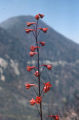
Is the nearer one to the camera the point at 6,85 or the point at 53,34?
the point at 6,85

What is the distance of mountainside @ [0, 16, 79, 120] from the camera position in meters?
44.0

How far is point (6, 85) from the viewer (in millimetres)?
52094

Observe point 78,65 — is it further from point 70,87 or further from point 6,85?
point 6,85

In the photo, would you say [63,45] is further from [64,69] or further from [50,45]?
[64,69]

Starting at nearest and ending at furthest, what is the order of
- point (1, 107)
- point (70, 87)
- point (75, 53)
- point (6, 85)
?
point (1, 107), point (6, 85), point (70, 87), point (75, 53)

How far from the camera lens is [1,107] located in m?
42.1

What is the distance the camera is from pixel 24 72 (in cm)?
6006

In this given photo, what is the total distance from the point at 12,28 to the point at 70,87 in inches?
1574

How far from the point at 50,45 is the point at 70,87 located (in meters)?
27.6

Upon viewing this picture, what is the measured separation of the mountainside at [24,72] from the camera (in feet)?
144

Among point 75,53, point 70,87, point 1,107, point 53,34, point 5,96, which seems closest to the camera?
point 1,107

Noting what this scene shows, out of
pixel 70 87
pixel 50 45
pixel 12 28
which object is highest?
pixel 12 28

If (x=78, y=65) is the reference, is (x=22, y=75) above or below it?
above

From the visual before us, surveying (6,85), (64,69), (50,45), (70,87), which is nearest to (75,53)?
(50,45)
